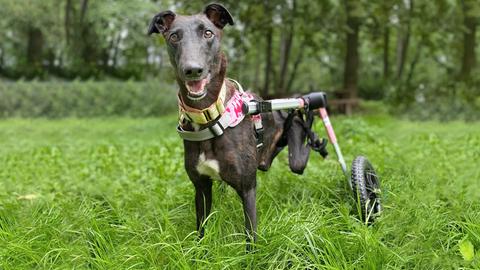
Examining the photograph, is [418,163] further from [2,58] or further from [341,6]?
[2,58]

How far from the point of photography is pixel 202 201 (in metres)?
3.34

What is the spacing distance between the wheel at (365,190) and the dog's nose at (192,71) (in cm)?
155

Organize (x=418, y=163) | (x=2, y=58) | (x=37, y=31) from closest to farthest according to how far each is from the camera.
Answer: (x=418, y=163)
(x=37, y=31)
(x=2, y=58)

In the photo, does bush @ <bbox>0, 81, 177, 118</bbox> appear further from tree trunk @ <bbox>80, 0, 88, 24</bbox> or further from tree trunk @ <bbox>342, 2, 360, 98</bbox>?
tree trunk @ <bbox>342, 2, 360, 98</bbox>

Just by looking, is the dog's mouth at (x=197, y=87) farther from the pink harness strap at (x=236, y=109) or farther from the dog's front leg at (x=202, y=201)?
the dog's front leg at (x=202, y=201)

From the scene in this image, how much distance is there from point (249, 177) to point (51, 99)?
46.5ft

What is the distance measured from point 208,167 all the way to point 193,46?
710 mm

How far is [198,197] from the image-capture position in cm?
332

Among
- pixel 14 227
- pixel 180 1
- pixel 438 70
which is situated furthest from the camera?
pixel 438 70

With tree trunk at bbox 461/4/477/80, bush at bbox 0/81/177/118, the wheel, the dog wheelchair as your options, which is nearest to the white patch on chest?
the dog wheelchair

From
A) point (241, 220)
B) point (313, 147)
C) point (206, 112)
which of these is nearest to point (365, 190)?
point (313, 147)

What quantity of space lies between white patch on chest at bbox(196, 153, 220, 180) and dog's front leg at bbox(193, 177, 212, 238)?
0.67 feet

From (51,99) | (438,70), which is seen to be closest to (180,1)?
(51,99)

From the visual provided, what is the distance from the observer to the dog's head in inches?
102
